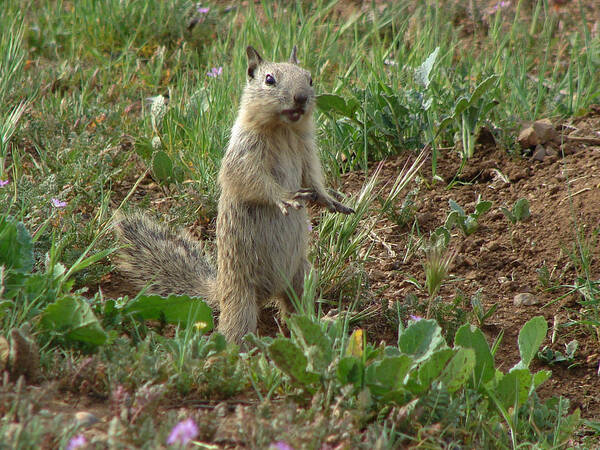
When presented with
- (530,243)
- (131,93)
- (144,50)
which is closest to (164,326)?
(530,243)

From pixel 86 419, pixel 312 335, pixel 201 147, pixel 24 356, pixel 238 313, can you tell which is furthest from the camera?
pixel 201 147

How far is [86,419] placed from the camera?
246 centimetres

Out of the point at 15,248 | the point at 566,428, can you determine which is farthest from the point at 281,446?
the point at 15,248

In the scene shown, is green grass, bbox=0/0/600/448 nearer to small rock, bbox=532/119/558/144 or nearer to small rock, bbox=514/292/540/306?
small rock, bbox=532/119/558/144

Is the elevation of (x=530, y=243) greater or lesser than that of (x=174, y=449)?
lesser

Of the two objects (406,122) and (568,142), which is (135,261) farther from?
(568,142)

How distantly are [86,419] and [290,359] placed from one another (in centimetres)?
73

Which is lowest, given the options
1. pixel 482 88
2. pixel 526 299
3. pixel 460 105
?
pixel 526 299

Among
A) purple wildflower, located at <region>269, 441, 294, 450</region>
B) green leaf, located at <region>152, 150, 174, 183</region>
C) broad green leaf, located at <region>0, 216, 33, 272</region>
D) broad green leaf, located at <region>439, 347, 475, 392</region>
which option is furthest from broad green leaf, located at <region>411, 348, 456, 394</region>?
green leaf, located at <region>152, 150, 174, 183</region>

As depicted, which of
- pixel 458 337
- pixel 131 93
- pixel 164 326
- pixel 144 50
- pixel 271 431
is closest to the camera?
pixel 271 431

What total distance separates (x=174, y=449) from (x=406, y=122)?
137 inches

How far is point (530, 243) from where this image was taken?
456cm

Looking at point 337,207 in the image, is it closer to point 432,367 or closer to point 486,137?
point 432,367

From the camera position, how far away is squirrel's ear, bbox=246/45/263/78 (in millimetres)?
4395
